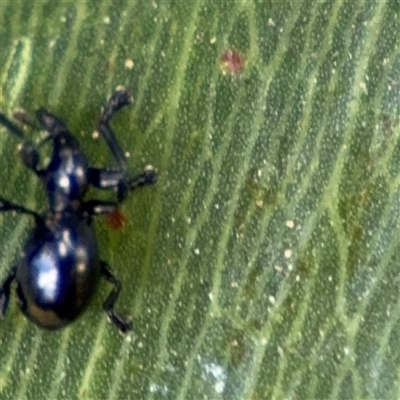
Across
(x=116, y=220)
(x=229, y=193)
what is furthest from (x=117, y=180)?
(x=229, y=193)

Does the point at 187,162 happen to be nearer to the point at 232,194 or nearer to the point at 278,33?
the point at 232,194

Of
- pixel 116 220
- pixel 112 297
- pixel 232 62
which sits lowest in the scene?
pixel 112 297

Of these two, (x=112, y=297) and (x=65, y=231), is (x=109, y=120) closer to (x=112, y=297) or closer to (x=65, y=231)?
(x=65, y=231)

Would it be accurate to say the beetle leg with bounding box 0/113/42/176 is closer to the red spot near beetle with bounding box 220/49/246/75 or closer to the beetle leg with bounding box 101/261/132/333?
the beetle leg with bounding box 101/261/132/333

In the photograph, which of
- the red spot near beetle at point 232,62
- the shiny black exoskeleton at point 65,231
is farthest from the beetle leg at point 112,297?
the red spot near beetle at point 232,62

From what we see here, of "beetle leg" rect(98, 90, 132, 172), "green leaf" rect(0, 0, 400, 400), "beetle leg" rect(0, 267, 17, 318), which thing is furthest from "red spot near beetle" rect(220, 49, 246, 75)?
"beetle leg" rect(0, 267, 17, 318)

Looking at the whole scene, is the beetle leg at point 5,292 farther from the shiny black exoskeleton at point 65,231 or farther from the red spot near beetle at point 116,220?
the red spot near beetle at point 116,220
